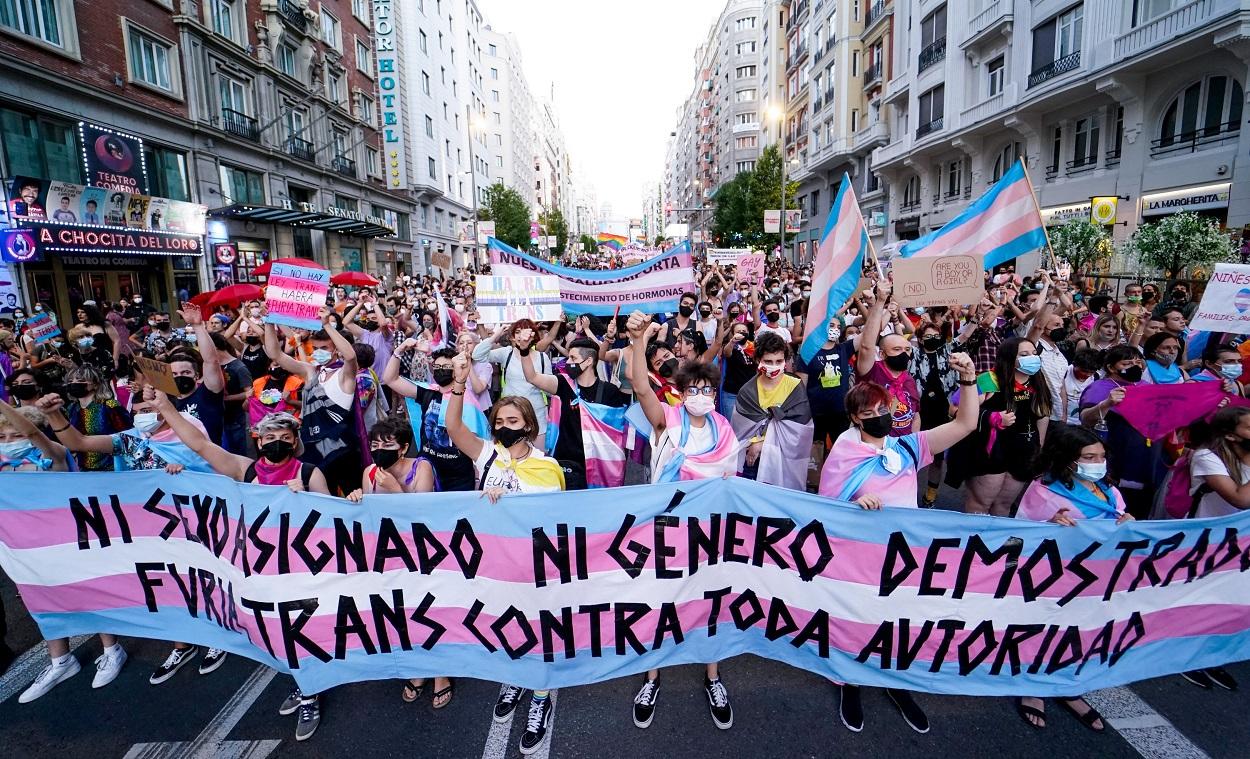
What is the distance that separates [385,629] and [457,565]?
53 centimetres

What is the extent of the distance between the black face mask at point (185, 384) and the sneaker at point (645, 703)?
4332 millimetres

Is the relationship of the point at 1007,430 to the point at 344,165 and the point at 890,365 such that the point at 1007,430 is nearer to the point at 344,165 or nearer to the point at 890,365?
the point at 890,365

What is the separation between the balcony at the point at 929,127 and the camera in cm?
2872

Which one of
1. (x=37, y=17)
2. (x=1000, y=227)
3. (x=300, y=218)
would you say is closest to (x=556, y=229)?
(x=300, y=218)

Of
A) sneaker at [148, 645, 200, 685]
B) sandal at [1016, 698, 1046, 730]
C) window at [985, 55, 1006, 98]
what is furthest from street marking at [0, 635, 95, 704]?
window at [985, 55, 1006, 98]

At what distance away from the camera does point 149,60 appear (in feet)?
64.1

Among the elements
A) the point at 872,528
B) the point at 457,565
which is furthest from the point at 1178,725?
the point at 457,565

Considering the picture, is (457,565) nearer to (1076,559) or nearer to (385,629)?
(385,629)

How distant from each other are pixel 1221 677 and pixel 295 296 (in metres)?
7.18

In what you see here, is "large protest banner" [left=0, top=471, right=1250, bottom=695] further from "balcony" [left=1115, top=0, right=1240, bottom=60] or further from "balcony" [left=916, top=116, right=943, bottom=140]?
"balcony" [left=916, top=116, right=943, bottom=140]

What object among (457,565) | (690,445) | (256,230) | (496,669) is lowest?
Answer: (496,669)

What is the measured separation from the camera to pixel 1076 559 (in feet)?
10.4

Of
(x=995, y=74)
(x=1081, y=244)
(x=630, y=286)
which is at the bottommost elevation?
(x=630, y=286)

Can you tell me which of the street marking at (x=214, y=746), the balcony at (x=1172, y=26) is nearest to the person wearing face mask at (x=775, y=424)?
the street marking at (x=214, y=746)
